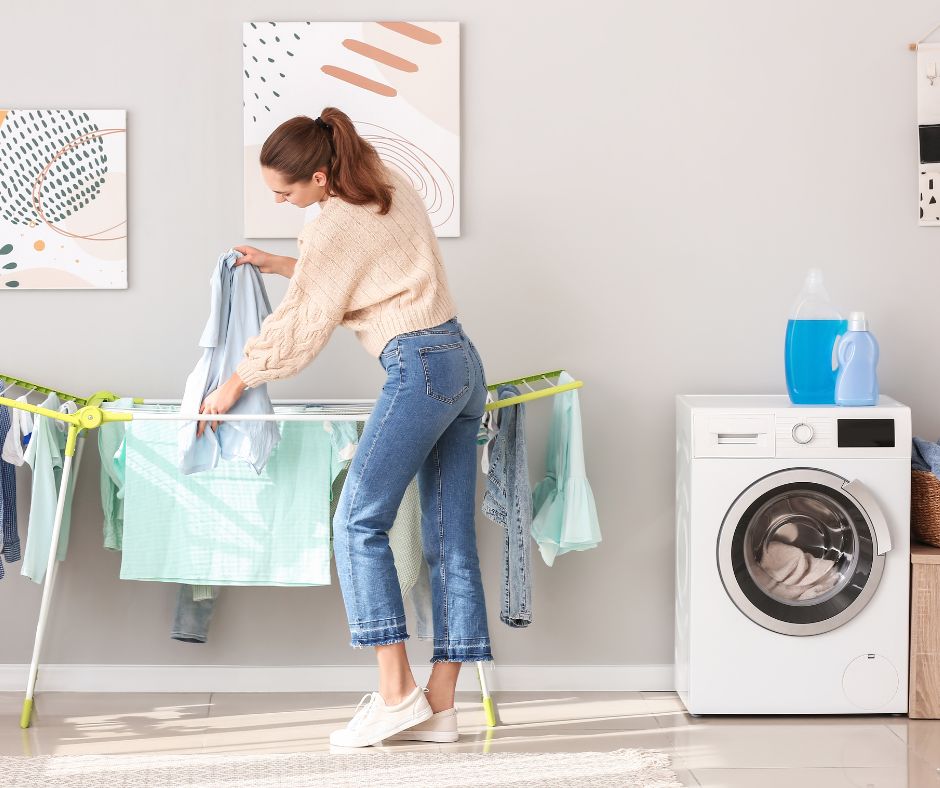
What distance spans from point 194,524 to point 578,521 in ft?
2.99

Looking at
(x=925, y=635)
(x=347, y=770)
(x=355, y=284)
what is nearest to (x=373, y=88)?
(x=355, y=284)

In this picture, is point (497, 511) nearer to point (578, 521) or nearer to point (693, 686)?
point (578, 521)

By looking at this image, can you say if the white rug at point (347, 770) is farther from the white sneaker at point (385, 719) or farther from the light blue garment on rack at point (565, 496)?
the light blue garment on rack at point (565, 496)

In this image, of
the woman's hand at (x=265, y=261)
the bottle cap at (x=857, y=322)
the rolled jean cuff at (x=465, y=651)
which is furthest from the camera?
the bottle cap at (x=857, y=322)

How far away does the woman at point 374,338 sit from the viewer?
2234 mm

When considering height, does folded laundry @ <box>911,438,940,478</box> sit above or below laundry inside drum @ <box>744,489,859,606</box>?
above

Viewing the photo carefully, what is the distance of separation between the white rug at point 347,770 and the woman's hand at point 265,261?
1.09 meters

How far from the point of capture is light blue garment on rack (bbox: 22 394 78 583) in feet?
8.45

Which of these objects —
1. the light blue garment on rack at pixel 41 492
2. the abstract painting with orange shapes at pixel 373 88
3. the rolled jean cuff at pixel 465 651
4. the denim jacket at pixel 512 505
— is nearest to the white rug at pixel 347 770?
the rolled jean cuff at pixel 465 651

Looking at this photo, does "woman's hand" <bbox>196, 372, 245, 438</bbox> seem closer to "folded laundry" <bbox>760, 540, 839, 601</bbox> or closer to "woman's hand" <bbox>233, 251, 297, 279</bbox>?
"woman's hand" <bbox>233, 251, 297, 279</bbox>

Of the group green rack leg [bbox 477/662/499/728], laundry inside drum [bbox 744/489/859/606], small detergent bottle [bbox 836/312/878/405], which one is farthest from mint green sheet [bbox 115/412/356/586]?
small detergent bottle [bbox 836/312/878/405]

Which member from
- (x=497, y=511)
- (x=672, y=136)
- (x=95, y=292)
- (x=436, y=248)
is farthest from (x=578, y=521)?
(x=95, y=292)

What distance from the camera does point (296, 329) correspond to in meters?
2.26

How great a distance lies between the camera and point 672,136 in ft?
9.31
